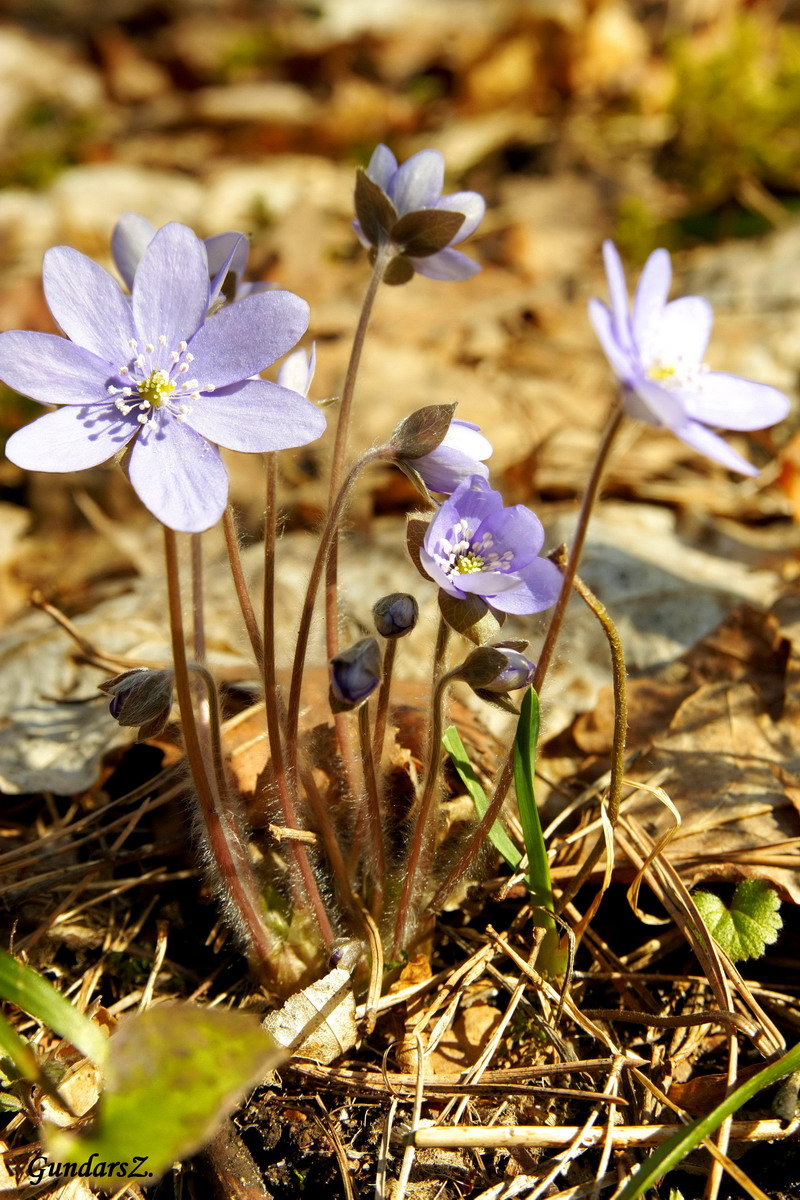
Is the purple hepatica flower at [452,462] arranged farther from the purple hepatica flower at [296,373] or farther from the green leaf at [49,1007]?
the green leaf at [49,1007]

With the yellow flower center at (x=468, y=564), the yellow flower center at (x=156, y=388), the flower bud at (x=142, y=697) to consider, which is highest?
the yellow flower center at (x=156, y=388)

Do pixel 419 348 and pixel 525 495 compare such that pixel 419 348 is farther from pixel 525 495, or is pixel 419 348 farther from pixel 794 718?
pixel 794 718

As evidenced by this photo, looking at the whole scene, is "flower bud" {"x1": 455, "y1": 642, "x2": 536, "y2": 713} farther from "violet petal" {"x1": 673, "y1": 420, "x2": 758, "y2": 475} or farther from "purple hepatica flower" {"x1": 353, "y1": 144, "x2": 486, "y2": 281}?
"purple hepatica flower" {"x1": 353, "y1": 144, "x2": 486, "y2": 281}

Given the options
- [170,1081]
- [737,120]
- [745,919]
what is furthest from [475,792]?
[737,120]

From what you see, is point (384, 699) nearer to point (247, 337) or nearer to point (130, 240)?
point (247, 337)

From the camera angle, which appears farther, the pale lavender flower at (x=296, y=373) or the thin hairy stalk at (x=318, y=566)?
the pale lavender flower at (x=296, y=373)

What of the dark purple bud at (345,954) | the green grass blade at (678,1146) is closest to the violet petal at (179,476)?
the dark purple bud at (345,954)
